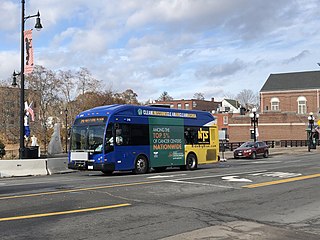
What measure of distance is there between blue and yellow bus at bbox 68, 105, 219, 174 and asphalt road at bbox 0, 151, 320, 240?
459cm

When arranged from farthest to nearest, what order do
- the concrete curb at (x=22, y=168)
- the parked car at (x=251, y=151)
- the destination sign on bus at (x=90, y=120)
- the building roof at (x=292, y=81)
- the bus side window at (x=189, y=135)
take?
the building roof at (x=292, y=81) → the parked car at (x=251, y=151) → the bus side window at (x=189, y=135) → the concrete curb at (x=22, y=168) → the destination sign on bus at (x=90, y=120)

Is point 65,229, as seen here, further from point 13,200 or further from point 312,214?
point 312,214

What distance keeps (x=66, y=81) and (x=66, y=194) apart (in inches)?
2143

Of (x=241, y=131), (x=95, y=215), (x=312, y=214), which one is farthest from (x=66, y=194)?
(x=241, y=131)

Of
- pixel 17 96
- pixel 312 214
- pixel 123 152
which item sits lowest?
pixel 312 214

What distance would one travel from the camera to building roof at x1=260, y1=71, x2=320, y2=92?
93.0 m

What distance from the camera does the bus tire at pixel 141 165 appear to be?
20.2m

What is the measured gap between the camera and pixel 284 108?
312ft

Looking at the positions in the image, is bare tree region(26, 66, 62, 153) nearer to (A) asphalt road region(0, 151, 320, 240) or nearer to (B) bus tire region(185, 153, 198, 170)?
(B) bus tire region(185, 153, 198, 170)

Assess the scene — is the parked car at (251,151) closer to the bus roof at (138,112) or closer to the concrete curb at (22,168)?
the bus roof at (138,112)

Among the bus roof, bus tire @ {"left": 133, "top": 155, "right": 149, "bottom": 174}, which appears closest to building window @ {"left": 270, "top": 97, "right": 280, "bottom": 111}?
the bus roof

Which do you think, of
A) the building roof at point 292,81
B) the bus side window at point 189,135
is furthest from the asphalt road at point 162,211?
the building roof at point 292,81

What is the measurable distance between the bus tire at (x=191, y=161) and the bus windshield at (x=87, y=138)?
6096mm

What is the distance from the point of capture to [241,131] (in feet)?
281
